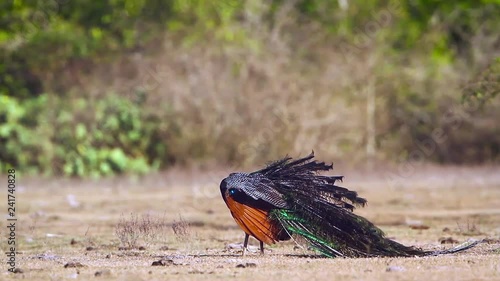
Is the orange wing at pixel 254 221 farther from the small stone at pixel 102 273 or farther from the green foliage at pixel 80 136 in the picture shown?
the green foliage at pixel 80 136

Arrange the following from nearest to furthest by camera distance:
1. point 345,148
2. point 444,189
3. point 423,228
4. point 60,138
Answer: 1. point 423,228
2. point 444,189
3. point 60,138
4. point 345,148

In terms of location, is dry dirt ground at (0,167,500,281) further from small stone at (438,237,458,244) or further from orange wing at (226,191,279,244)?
orange wing at (226,191,279,244)

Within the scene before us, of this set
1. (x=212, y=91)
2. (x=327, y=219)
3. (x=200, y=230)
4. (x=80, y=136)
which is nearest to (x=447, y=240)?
(x=327, y=219)

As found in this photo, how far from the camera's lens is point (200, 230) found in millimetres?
13938

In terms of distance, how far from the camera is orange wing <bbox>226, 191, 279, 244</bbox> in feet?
32.8

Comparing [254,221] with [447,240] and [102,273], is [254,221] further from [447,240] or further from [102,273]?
[447,240]

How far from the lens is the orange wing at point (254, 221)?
10008 millimetres

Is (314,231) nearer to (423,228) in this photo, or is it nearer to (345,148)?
(423,228)

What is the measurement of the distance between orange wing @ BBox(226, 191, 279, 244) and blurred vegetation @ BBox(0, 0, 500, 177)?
1486cm

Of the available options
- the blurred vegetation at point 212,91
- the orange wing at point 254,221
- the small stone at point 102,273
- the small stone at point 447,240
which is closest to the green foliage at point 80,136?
the blurred vegetation at point 212,91

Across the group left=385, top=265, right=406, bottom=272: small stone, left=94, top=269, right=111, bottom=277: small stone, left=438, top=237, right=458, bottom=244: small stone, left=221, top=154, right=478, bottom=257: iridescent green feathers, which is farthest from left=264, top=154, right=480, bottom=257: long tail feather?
left=94, top=269, right=111, bottom=277: small stone

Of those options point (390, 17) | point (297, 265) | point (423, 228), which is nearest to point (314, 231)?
point (297, 265)

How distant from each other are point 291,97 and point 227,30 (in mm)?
3603

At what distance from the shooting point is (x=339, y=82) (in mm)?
26547
